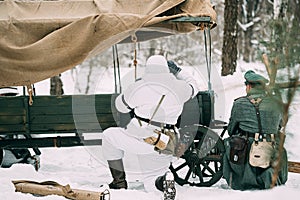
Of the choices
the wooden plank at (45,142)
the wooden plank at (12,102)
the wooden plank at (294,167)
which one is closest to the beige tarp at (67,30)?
the wooden plank at (12,102)

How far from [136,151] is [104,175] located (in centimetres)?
127

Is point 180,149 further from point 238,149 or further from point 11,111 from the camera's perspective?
point 11,111

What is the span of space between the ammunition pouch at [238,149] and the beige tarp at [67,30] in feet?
4.66

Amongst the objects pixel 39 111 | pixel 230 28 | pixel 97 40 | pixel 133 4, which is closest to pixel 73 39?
pixel 97 40

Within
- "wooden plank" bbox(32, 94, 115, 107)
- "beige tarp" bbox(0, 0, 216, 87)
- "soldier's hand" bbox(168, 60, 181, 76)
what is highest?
"beige tarp" bbox(0, 0, 216, 87)

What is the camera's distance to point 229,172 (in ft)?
22.3

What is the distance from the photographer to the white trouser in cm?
657

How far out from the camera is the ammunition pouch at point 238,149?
653 centimetres

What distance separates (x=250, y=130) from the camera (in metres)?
6.54

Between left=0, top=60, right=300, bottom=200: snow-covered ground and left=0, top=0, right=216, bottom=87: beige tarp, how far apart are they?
1.24 metres

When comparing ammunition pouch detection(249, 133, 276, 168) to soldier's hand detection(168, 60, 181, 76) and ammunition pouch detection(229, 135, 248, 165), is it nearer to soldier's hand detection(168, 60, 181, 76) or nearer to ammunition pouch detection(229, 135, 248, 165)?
ammunition pouch detection(229, 135, 248, 165)

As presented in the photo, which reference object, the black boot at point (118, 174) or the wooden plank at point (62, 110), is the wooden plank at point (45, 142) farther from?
the black boot at point (118, 174)

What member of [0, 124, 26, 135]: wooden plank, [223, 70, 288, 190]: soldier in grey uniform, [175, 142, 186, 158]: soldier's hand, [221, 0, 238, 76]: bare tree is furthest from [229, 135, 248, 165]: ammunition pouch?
[221, 0, 238, 76]: bare tree

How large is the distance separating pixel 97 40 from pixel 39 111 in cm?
157
